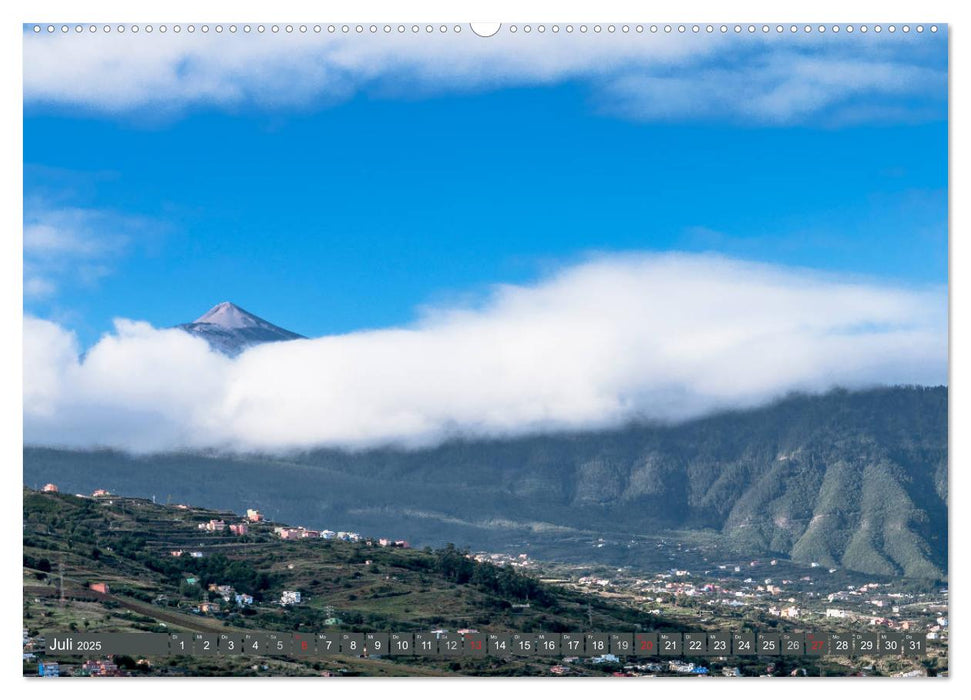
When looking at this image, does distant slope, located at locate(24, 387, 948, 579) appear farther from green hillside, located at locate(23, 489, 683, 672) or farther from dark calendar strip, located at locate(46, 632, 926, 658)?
dark calendar strip, located at locate(46, 632, 926, 658)

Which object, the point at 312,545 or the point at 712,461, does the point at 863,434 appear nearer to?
the point at 712,461

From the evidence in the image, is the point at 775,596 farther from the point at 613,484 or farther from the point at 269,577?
the point at 269,577

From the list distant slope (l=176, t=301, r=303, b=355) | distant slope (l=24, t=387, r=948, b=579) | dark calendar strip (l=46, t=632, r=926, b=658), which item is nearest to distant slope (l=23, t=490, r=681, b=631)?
dark calendar strip (l=46, t=632, r=926, b=658)

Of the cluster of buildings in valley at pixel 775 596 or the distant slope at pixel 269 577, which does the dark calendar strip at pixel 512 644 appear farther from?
the cluster of buildings in valley at pixel 775 596

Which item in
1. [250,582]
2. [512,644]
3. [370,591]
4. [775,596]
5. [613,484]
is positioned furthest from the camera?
[613,484]

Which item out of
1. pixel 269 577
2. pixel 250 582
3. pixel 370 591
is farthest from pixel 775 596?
pixel 250 582
